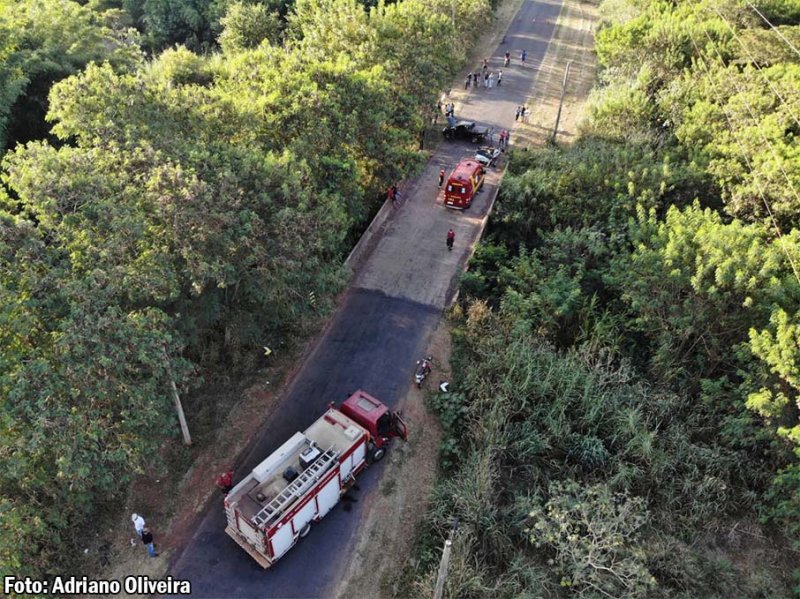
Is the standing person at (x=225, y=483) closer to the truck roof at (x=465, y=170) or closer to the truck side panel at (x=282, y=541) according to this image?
the truck side panel at (x=282, y=541)

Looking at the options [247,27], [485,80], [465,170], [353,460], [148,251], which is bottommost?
[353,460]

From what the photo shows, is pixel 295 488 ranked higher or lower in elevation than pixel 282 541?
higher

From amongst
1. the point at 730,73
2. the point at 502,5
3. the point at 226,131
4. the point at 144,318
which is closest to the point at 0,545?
the point at 144,318

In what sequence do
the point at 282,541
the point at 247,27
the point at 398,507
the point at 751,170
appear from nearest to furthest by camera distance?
the point at 282,541 → the point at 398,507 → the point at 751,170 → the point at 247,27

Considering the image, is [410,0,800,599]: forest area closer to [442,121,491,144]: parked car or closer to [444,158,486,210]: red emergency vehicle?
[444,158,486,210]: red emergency vehicle

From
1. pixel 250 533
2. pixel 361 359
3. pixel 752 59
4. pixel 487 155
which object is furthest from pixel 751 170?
pixel 250 533

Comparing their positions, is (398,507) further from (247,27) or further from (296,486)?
(247,27)

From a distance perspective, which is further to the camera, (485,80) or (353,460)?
(485,80)

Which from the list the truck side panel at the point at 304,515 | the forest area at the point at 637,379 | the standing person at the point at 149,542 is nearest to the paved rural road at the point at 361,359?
the standing person at the point at 149,542
